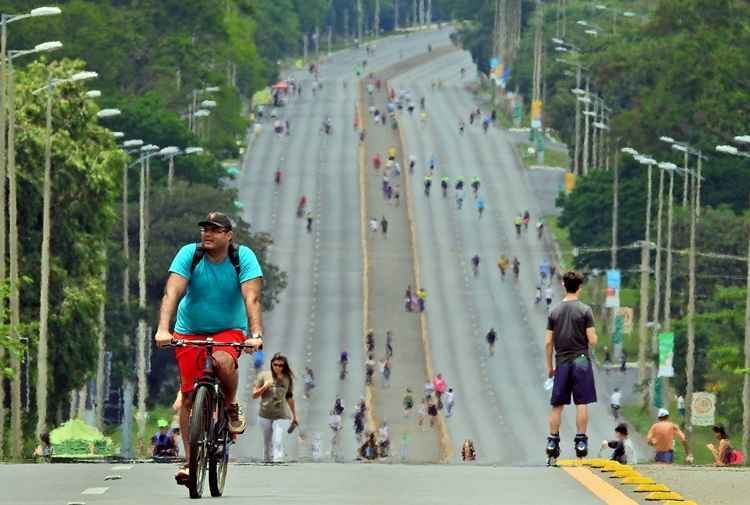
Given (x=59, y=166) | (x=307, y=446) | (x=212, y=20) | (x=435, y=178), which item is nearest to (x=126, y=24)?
(x=212, y=20)

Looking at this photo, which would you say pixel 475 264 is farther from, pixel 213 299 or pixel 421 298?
pixel 213 299

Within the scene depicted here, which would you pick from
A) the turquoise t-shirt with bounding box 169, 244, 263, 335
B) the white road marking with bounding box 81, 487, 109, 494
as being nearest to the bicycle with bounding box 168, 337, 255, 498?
the turquoise t-shirt with bounding box 169, 244, 263, 335

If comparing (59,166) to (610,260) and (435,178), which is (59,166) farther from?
(435,178)

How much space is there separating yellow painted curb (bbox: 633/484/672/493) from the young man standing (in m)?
5.52

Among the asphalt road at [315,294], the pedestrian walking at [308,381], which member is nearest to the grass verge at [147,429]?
the asphalt road at [315,294]

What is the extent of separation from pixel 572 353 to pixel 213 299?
26.4 ft

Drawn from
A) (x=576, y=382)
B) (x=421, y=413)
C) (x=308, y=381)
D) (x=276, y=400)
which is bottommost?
(x=421, y=413)

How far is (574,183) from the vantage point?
615ft

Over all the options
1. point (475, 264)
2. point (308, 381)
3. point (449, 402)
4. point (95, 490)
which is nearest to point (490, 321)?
point (475, 264)

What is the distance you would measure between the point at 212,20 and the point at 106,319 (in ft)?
253

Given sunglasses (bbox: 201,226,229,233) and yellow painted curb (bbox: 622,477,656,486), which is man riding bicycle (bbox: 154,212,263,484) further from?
yellow painted curb (bbox: 622,477,656,486)

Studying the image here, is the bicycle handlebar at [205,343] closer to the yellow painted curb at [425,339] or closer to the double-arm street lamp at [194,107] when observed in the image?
the yellow painted curb at [425,339]

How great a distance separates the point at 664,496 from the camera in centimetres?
2527

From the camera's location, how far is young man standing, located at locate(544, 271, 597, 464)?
3203cm
